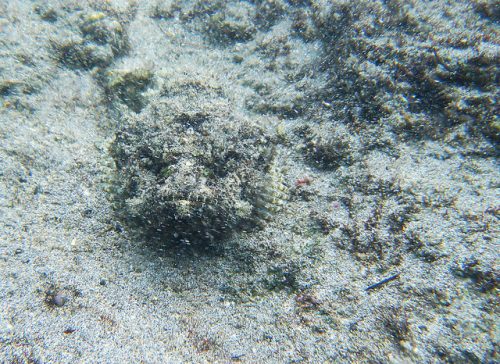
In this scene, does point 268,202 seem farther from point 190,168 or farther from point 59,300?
point 59,300

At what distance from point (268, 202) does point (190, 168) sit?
80cm

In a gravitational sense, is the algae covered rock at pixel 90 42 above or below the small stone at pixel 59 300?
above

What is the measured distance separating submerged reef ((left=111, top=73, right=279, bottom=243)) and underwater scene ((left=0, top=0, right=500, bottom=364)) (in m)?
0.02

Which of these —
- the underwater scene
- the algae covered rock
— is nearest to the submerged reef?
the underwater scene

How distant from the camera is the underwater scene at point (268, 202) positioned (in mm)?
2070

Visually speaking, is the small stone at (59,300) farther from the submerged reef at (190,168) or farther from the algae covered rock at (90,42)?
the algae covered rock at (90,42)

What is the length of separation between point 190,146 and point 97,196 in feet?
4.04

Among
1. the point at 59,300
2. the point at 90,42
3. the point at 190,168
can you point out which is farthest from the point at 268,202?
the point at 90,42

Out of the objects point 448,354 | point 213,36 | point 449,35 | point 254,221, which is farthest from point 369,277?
point 213,36

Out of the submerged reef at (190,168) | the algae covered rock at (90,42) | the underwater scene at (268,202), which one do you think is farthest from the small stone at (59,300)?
the algae covered rock at (90,42)

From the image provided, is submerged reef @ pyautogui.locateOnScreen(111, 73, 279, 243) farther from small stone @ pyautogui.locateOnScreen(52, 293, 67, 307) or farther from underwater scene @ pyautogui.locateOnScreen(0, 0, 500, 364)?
small stone @ pyautogui.locateOnScreen(52, 293, 67, 307)

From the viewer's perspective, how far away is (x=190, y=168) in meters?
2.25

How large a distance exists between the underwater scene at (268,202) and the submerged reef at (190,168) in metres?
0.02

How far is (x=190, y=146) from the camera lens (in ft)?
7.65
